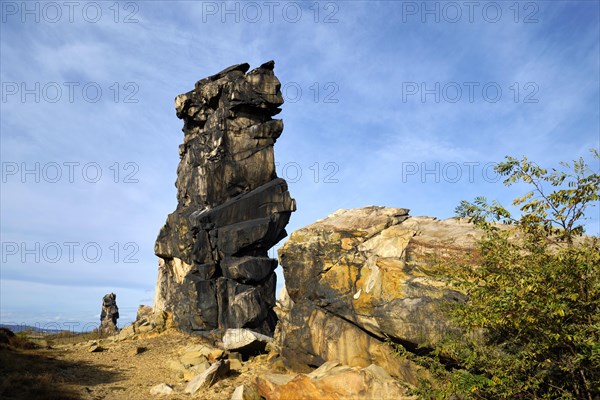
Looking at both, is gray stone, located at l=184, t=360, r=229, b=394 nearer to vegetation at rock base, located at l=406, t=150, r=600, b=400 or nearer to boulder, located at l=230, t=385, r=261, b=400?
boulder, located at l=230, t=385, r=261, b=400

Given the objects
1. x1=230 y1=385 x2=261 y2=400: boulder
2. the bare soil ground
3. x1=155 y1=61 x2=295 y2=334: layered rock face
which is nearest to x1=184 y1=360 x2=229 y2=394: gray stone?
the bare soil ground

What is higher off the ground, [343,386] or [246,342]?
[343,386]

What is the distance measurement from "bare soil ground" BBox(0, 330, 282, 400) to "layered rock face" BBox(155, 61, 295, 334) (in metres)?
4.55

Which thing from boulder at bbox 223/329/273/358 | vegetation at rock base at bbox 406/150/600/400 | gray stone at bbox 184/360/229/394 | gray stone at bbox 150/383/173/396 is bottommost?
gray stone at bbox 150/383/173/396

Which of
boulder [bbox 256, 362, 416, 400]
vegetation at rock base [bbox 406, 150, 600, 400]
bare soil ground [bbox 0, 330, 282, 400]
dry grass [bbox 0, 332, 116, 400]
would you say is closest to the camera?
vegetation at rock base [bbox 406, 150, 600, 400]

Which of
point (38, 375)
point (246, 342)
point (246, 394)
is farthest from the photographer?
point (246, 342)

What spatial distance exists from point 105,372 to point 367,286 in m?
19.2

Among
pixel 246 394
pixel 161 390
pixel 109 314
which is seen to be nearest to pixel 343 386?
pixel 246 394

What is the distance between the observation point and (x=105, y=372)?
2714 cm

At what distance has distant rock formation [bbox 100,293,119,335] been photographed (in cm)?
5764

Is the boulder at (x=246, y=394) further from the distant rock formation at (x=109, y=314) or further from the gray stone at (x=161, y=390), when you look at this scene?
the distant rock formation at (x=109, y=314)

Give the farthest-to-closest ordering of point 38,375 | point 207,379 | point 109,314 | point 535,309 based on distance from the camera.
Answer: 1. point 109,314
2. point 38,375
3. point 207,379
4. point 535,309

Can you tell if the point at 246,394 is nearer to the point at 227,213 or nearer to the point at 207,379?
the point at 207,379

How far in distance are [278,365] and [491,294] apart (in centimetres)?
1480
